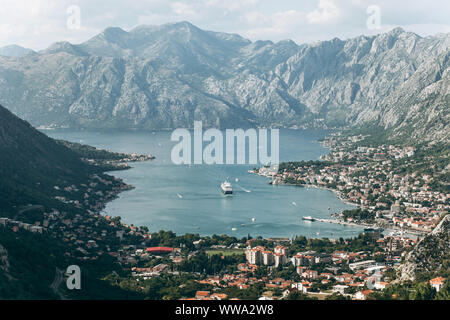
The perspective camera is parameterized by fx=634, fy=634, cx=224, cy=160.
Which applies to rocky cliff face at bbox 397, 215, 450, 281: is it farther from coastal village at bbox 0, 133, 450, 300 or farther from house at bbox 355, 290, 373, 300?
house at bbox 355, 290, 373, 300

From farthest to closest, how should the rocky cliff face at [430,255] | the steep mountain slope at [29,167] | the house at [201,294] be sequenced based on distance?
1. the steep mountain slope at [29,167]
2. the rocky cliff face at [430,255]
3. the house at [201,294]

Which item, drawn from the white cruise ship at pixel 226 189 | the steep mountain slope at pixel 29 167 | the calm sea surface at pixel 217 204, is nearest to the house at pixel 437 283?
the calm sea surface at pixel 217 204

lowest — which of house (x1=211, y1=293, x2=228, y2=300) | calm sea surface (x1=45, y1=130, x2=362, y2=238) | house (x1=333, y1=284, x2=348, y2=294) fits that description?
house (x1=333, y1=284, x2=348, y2=294)

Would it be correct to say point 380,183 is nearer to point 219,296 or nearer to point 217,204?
point 217,204

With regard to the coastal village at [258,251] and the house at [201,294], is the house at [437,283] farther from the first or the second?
the house at [201,294]

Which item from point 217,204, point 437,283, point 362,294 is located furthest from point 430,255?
point 217,204

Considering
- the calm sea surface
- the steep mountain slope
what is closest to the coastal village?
the steep mountain slope
